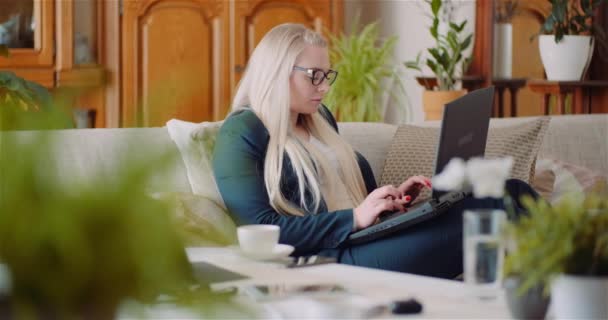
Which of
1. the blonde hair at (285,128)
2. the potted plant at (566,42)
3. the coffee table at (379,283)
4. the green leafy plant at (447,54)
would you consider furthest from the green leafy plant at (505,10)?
the coffee table at (379,283)

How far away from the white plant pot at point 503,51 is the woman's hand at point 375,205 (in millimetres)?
2368

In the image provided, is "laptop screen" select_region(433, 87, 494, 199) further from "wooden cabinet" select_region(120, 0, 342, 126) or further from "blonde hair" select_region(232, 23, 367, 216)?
"wooden cabinet" select_region(120, 0, 342, 126)

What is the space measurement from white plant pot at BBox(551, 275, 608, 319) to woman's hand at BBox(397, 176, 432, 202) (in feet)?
3.74

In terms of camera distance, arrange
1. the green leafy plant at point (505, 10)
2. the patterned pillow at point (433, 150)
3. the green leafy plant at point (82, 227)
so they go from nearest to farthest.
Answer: the green leafy plant at point (82, 227)
the patterned pillow at point (433, 150)
the green leafy plant at point (505, 10)

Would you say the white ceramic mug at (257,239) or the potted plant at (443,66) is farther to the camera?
the potted plant at (443,66)

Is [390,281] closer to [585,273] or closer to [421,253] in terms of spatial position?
[585,273]

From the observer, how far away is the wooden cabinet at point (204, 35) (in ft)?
A: 16.7

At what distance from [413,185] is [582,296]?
1.23 metres

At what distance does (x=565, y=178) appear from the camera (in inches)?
113

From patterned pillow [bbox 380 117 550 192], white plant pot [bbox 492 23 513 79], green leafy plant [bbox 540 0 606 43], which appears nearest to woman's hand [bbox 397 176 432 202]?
patterned pillow [bbox 380 117 550 192]

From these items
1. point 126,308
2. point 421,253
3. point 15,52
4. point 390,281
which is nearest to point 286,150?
point 421,253

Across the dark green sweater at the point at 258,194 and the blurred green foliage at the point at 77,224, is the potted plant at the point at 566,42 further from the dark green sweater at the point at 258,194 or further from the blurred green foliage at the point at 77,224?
the blurred green foliage at the point at 77,224

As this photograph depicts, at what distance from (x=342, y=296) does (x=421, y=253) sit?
95 centimetres

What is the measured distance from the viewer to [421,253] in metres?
2.31
